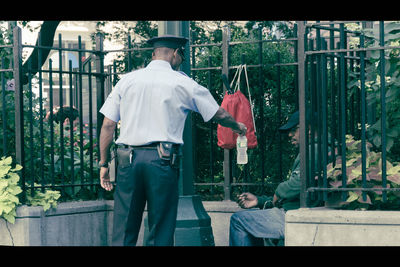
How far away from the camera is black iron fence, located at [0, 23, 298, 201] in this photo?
6.66m

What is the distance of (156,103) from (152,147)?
0.31m

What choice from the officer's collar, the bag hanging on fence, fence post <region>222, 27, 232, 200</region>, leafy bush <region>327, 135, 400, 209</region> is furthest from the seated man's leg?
the officer's collar

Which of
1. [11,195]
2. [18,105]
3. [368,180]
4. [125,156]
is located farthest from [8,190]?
[368,180]

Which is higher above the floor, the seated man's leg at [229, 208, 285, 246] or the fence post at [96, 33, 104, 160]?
the fence post at [96, 33, 104, 160]

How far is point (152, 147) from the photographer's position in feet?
16.2

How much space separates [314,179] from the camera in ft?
17.8

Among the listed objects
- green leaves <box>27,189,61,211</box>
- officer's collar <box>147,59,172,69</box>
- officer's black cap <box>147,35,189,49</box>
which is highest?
officer's black cap <box>147,35,189,49</box>

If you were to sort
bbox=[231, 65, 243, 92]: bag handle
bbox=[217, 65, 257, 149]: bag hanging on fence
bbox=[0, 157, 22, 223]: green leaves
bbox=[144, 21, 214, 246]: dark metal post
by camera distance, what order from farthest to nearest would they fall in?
bbox=[231, 65, 243, 92]: bag handle, bbox=[217, 65, 257, 149]: bag hanging on fence, bbox=[0, 157, 22, 223]: green leaves, bbox=[144, 21, 214, 246]: dark metal post

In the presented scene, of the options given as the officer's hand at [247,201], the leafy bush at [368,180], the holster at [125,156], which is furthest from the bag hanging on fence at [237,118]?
the holster at [125,156]

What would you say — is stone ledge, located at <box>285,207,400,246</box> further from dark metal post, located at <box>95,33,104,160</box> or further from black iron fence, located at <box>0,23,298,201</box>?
dark metal post, located at <box>95,33,104,160</box>

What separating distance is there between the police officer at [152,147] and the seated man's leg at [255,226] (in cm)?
99

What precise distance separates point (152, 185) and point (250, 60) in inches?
142

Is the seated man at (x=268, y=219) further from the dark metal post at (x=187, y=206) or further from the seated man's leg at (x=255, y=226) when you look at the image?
the dark metal post at (x=187, y=206)
